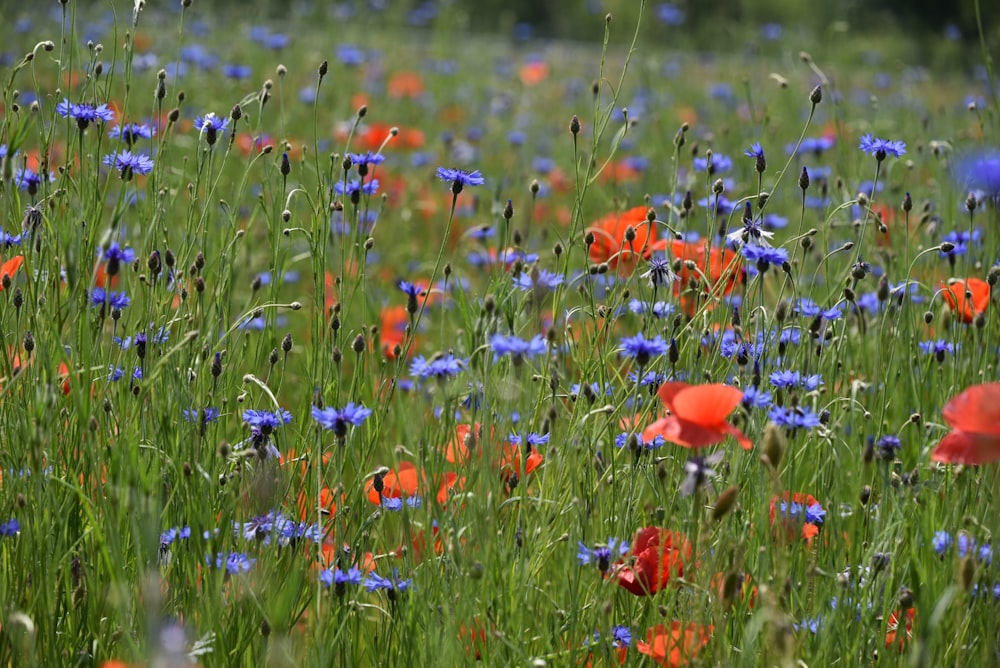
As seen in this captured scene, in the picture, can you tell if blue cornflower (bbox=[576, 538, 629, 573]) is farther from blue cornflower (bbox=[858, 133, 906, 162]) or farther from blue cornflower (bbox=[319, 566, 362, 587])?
blue cornflower (bbox=[858, 133, 906, 162])

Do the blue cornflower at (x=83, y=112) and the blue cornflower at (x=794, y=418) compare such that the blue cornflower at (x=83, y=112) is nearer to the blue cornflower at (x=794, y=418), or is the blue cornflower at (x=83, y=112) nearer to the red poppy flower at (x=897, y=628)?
the blue cornflower at (x=794, y=418)

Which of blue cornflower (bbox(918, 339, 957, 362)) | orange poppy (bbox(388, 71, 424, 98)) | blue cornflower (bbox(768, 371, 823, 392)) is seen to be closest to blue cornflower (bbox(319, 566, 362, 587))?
blue cornflower (bbox(768, 371, 823, 392))

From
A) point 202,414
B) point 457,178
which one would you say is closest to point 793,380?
point 457,178

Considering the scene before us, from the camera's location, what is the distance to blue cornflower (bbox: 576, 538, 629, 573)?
4.25ft

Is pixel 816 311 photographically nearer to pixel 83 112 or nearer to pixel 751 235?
pixel 751 235

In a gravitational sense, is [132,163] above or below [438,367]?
above

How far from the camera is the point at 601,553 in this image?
4.29 feet

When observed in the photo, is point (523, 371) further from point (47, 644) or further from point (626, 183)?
point (626, 183)

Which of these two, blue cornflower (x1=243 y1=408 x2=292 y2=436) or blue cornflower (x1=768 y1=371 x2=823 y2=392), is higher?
blue cornflower (x1=768 y1=371 x2=823 y2=392)

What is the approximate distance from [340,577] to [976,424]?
70cm

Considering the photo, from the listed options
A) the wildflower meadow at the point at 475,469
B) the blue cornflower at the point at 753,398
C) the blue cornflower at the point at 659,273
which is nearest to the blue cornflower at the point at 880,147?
the wildflower meadow at the point at 475,469

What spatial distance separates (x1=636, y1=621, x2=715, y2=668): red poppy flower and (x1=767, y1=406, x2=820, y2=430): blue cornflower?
256mm

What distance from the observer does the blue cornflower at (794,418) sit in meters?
1.35

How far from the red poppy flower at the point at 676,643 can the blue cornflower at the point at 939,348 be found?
2.09ft
